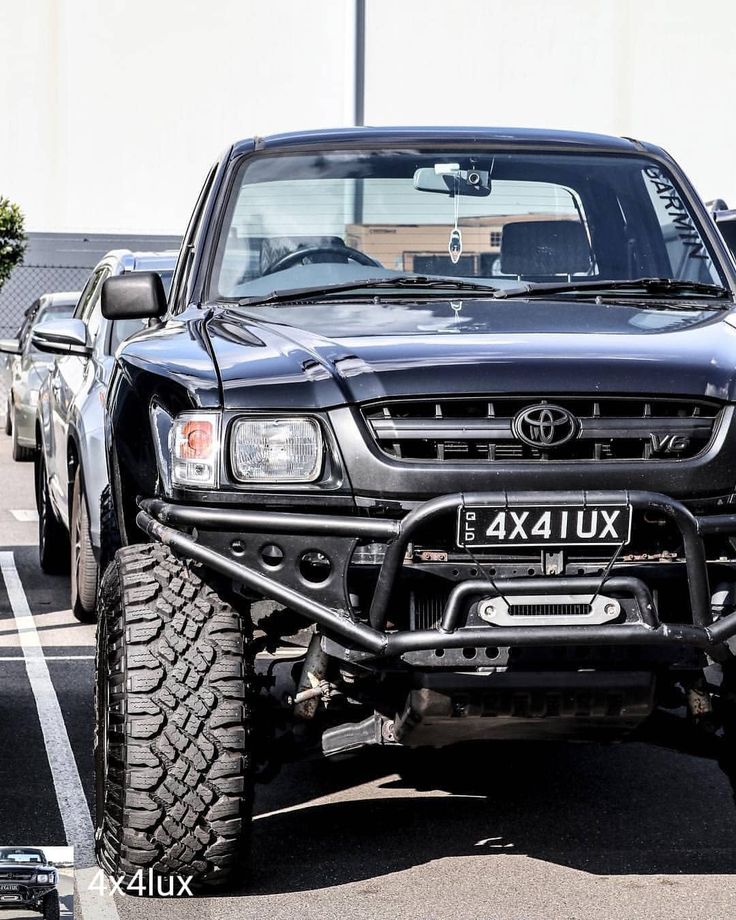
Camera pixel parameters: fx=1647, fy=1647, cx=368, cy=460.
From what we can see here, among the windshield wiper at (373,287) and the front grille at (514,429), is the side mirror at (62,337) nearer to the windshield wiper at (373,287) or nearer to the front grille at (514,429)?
the windshield wiper at (373,287)

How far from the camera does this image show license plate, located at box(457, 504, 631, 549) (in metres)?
3.88

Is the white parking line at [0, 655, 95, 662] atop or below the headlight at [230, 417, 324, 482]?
below

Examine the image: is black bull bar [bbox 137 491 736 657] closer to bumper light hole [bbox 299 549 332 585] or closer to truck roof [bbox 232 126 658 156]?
bumper light hole [bbox 299 549 332 585]

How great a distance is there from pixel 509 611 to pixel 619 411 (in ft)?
1.92

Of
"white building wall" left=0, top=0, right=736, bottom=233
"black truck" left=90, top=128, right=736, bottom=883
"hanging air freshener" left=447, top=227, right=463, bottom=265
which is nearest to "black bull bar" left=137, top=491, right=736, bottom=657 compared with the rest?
"black truck" left=90, top=128, right=736, bottom=883

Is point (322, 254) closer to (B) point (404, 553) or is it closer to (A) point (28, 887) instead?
(B) point (404, 553)

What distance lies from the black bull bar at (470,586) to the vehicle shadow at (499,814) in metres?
0.93

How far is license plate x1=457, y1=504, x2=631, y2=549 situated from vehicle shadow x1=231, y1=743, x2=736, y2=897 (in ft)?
3.86

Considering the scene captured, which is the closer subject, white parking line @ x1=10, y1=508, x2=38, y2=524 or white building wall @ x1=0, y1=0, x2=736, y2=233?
white parking line @ x1=10, y1=508, x2=38, y2=524

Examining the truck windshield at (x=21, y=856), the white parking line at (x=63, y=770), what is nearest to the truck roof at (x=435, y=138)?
the white parking line at (x=63, y=770)

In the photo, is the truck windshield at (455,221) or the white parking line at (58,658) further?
the white parking line at (58,658)

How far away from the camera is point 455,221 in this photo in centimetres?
552

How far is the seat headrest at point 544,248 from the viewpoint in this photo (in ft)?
17.4

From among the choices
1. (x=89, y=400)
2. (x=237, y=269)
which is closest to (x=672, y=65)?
(x=89, y=400)
